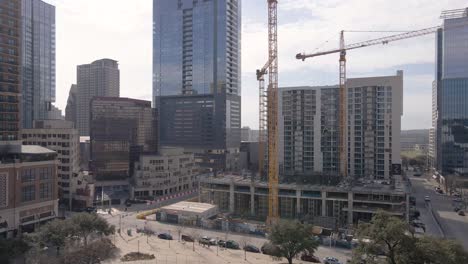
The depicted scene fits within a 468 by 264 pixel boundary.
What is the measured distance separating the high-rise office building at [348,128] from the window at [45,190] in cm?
4218

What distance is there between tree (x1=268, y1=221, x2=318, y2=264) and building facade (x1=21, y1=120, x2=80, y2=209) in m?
45.9

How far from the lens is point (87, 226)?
3966 centimetres

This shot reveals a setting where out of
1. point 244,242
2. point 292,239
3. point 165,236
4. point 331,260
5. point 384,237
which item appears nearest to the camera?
point 384,237

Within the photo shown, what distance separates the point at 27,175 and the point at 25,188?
1.70 meters

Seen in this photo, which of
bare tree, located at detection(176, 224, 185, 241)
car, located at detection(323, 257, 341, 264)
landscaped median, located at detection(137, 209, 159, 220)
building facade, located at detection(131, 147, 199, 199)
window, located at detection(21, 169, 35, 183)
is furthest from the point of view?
building facade, located at detection(131, 147, 199, 199)

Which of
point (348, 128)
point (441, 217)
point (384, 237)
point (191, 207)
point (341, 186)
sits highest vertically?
point (348, 128)

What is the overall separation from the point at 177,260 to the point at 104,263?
7269 millimetres

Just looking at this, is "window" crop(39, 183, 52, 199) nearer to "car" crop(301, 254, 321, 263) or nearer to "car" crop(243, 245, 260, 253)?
"car" crop(243, 245, 260, 253)

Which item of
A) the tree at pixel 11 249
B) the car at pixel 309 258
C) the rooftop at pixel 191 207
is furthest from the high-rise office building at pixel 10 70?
the car at pixel 309 258

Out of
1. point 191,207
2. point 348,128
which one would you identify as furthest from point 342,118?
point 191,207

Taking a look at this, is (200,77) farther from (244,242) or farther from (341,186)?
(244,242)

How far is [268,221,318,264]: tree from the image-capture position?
3478cm

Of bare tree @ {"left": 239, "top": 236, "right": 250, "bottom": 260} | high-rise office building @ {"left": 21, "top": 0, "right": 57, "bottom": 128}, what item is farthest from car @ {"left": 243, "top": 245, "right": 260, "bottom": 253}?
high-rise office building @ {"left": 21, "top": 0, "right": 57, "bottom": 128}

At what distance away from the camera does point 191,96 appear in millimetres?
128375
